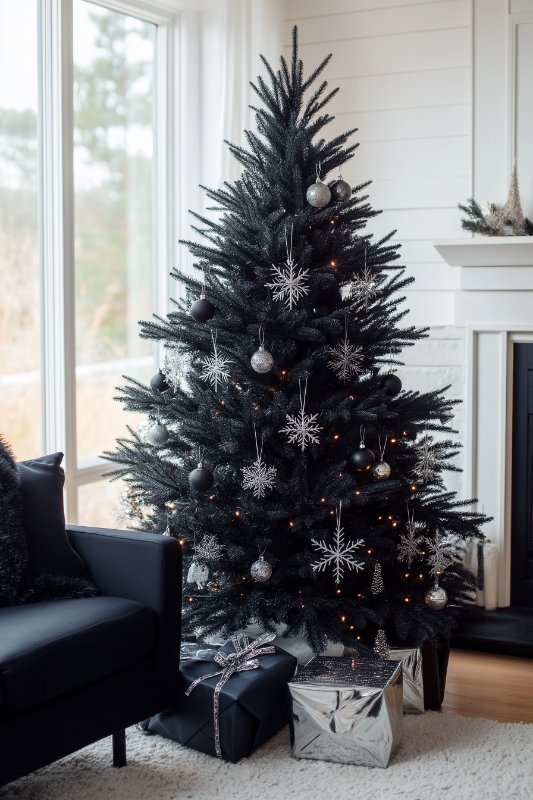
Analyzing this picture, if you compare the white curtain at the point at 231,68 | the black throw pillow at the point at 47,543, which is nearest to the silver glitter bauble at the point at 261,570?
the black throw pillow at the point at 47,543

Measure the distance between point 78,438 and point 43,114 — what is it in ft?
4.07

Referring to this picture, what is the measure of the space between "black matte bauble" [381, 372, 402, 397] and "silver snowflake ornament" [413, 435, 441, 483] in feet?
0.66

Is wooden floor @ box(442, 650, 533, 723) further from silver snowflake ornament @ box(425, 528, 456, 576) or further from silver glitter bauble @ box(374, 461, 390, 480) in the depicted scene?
silver glitter bauble @ box(374, 461, 390, 480)

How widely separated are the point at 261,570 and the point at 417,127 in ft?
7.07

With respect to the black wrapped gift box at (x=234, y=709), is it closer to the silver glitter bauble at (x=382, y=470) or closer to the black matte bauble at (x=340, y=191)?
the silver glitter bauble at (x=382, y=470)

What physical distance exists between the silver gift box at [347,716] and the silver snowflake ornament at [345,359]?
866 millimetres

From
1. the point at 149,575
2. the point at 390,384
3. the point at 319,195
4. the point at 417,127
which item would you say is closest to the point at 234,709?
the point at 149,575

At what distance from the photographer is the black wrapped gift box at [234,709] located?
2.48 m

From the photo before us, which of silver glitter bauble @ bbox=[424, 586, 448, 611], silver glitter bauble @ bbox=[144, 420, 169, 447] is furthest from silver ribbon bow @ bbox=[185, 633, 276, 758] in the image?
silver glitter bauble @ bbox=[144, 420, 169, 447]

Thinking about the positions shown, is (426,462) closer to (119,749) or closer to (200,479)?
(200,479)

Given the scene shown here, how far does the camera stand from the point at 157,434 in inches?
110

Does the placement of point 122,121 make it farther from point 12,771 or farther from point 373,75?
point 12,771

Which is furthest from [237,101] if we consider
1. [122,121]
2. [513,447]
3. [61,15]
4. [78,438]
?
[513,447]

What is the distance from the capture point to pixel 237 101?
3.86 m
